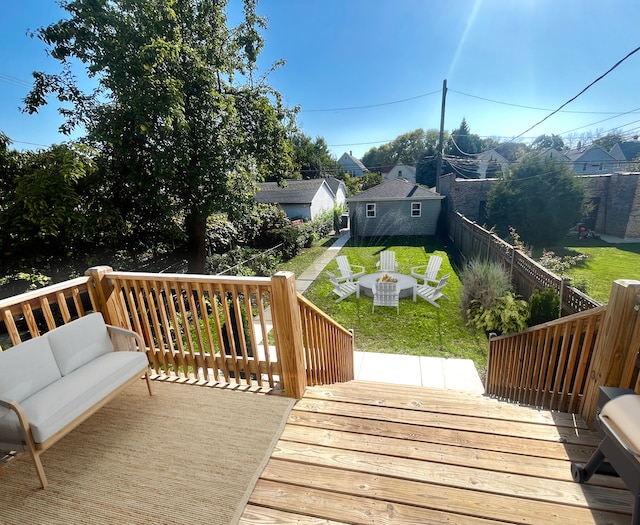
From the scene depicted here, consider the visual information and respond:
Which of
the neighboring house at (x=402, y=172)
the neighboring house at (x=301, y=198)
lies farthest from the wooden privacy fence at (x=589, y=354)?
the neighboring house at (x=402, y=172)

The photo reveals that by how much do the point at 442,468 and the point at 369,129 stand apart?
111ft

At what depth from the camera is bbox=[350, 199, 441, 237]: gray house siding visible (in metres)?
15.9

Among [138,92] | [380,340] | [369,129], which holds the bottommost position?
[380,340]

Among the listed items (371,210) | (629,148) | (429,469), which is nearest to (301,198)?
(371,210)

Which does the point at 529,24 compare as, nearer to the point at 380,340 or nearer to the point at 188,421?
the point at 380,340

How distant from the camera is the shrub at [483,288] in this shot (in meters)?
5.50

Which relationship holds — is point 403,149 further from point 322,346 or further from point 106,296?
point 106,296

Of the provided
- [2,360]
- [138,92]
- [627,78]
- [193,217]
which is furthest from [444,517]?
[627,78]

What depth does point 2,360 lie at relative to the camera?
1861mm

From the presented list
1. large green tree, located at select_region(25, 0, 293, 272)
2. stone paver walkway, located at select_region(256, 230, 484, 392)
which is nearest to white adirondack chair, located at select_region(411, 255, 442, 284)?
stone paver walkway, located at select_region(256, 230, 484, 392)

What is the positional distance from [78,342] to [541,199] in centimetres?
1388

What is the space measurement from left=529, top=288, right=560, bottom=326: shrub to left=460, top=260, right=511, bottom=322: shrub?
1291 millimetres

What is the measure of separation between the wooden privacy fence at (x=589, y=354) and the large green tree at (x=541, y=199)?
34.2ft

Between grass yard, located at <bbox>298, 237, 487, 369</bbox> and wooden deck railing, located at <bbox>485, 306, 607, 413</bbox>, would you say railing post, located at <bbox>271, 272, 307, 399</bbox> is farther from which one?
grass yard, located at <bbox>298, 237, 487, 369</bbox>
